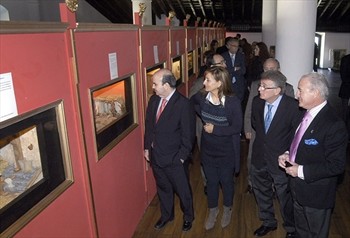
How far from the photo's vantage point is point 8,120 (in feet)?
4.82

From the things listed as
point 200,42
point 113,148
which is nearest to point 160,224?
point 113,148

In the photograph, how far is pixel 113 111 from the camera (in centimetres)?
290

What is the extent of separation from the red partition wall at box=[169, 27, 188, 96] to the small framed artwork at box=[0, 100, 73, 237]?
2913 millimetres

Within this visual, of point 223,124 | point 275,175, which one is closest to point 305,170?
point 275,175

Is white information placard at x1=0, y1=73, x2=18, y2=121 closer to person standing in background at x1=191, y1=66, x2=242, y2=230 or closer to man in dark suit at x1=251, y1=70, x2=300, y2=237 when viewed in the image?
person standing in background at x1=191, y1=66, x2=242, y2=230

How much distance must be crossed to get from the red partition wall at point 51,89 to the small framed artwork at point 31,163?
2.1 inches

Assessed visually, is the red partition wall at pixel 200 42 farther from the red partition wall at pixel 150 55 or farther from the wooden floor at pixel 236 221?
the wooden floor at pixel 236 221

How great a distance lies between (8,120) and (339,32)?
59.9 ft

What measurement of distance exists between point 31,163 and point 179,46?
382 cm

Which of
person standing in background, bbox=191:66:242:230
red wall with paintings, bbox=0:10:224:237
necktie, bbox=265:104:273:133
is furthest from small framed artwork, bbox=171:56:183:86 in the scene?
necktie, bbox=265:104:273:133

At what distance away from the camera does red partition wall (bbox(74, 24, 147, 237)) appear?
2.21 m

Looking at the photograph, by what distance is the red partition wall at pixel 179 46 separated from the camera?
15.4 ft

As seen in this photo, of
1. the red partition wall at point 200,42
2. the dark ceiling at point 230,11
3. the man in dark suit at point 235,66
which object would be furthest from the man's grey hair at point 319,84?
the dark ceiling at point 230,11

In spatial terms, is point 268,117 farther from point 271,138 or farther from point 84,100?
point 84,100
